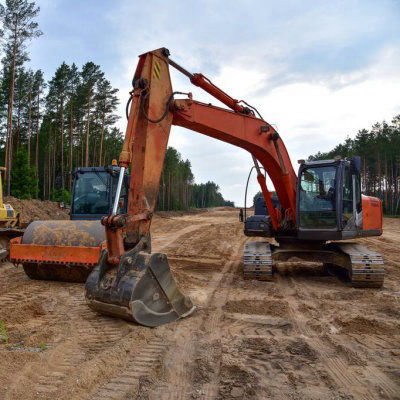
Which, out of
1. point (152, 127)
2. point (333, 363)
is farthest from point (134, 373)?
point (152, 127)

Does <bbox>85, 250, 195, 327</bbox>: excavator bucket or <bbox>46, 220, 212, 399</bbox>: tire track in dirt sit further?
<bbox>85, 250, 195, 327</bbox>: excavator bucket

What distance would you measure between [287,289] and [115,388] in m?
4.84

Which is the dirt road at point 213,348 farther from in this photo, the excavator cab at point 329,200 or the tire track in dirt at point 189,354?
the excavator cab at point 329,200

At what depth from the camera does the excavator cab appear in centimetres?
775

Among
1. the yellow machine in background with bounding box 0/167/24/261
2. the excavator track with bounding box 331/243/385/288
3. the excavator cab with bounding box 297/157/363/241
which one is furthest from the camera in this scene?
the yellow machine in background with bounding box 0/167/24/261

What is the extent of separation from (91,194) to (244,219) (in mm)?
3745

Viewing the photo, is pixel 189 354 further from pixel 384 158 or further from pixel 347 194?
pixel 384 158

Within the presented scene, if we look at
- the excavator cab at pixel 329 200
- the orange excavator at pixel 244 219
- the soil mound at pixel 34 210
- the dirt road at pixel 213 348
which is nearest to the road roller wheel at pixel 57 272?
the dirt road at pixel 213 348

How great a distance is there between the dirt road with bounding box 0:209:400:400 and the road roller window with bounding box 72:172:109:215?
2459 millimetres

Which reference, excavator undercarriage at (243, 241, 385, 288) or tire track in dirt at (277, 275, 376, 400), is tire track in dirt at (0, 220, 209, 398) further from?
excavator undercarriage at (243, 241, 385, 288)

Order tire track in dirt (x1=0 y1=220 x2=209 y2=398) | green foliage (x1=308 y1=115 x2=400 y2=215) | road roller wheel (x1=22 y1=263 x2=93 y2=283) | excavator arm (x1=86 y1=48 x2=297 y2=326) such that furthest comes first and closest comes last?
green foliage (x1=308 y1=115 x2=400 y2=215)
road roller wheel (x1=22 y1=263 x2=93 y2=283)
excavator arm (x1=86 y1=48 x2=297 y2=326)
tire track in dirt (x1=0 y1=220 x2=209 y2=398)

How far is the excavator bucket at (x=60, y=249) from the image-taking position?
6.61 m

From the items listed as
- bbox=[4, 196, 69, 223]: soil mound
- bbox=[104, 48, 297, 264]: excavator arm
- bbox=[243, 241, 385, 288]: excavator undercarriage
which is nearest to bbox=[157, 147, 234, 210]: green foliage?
bbox=[4, 196, 69, 223]: soil mound

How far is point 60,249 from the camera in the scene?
22.0ft
